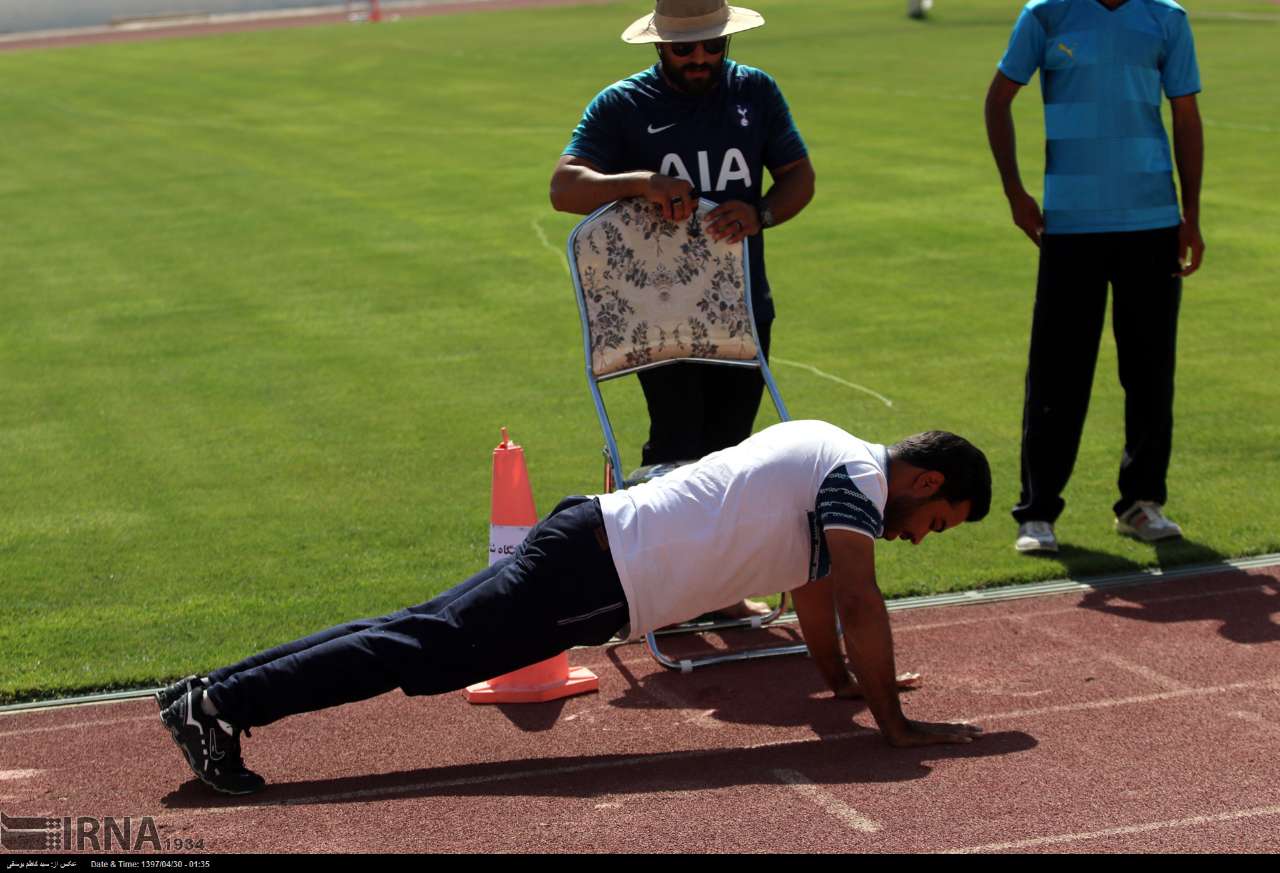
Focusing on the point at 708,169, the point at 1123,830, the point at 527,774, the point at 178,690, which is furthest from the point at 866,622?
the point at 708,169

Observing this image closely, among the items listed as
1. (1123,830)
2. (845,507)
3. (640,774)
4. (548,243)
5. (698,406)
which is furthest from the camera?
(548,243)

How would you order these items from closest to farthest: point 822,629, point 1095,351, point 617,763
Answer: point 617,763
point 822,629
point 1095,351

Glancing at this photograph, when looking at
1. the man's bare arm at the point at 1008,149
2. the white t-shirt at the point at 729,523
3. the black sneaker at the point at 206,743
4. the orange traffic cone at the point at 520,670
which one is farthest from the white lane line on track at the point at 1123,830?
the man's bare arm at the point at 1008,149

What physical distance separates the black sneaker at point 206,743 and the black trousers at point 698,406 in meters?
2.09

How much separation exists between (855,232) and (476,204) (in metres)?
3.98

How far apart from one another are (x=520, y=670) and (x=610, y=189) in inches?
70.3

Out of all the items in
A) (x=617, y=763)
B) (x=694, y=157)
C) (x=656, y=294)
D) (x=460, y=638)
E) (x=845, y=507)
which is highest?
(x=694, y=157)

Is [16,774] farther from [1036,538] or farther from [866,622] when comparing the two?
Result: [1036,538]

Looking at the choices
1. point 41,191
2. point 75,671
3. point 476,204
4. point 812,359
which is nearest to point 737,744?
point 75,671

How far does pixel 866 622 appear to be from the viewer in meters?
5.16

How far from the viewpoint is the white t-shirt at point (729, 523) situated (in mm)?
5316

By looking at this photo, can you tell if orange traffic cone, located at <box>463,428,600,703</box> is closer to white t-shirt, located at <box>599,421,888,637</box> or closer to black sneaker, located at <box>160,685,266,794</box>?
white t-shirt, located at <box>599,421,888,637</box>

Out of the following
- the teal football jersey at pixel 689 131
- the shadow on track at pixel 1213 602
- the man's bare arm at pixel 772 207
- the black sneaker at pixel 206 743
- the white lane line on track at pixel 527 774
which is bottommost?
the shadow on track at pixel 1213 602

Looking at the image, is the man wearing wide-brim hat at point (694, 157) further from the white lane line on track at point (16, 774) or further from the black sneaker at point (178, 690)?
the white lane line on track at point (16, 774)
